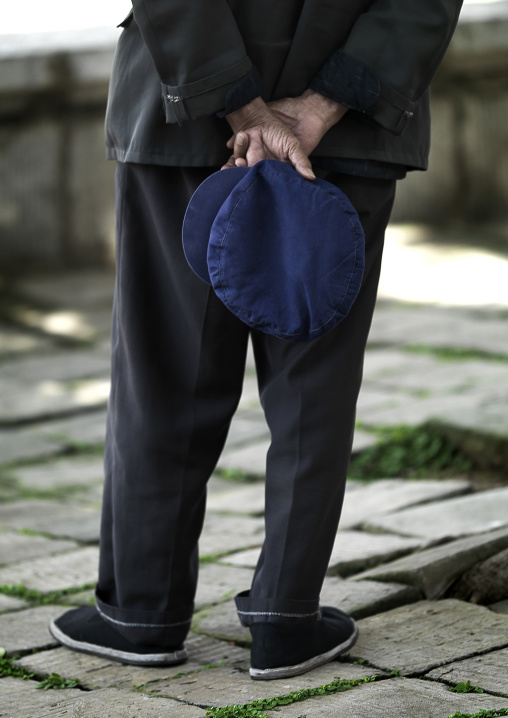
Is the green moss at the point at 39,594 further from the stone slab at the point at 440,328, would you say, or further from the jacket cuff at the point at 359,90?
the stone slab at the point at 440,328

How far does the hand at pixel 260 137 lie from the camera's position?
1.58m

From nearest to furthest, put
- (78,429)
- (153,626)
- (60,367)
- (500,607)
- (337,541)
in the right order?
(153,626), (500,607), (337,541), (78,429), (60,367)

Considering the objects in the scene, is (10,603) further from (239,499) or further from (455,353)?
(455,353)

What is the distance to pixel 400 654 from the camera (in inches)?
68.6

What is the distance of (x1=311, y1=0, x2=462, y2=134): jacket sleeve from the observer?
5.13 feet

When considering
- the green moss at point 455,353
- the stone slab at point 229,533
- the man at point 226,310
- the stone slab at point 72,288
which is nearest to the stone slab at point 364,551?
the stone slab at point 229,533

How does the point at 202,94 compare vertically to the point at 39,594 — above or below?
above

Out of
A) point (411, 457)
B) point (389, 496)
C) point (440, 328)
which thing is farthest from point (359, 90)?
point (440, 328)

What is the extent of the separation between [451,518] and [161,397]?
41.8 inches

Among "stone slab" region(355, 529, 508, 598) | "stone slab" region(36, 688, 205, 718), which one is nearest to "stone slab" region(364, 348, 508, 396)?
"stone slab" region(355, 529, 508, 598)

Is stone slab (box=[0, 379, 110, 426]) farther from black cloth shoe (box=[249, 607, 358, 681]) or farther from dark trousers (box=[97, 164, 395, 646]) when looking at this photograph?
black cloth shoe (box=[249, 607, 358, 681])

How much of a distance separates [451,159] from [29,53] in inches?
109

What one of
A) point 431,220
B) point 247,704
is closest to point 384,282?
point 431,220

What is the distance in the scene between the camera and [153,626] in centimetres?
182
